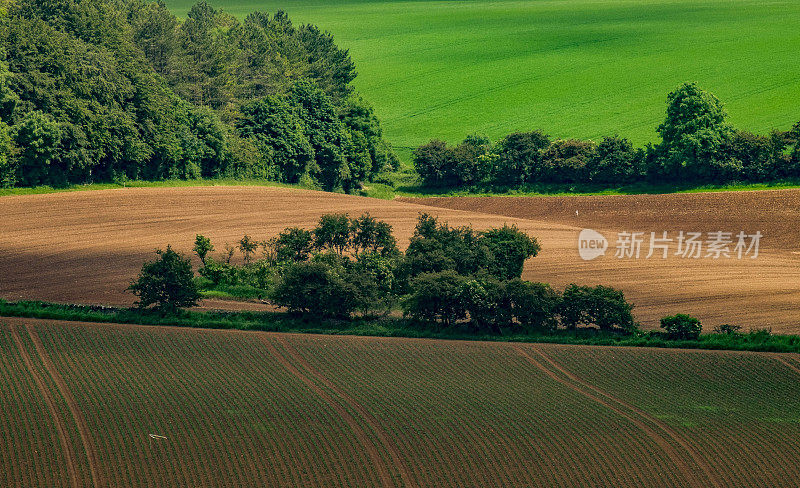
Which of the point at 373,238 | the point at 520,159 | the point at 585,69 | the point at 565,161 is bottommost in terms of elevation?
the point at 373,238

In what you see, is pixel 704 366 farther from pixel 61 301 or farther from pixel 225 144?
pixel 225 144

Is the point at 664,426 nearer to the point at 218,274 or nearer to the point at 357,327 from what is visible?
the point at 357,327

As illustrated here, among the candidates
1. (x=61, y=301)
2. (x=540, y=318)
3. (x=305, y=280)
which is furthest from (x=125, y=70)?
(x=540, y=318)

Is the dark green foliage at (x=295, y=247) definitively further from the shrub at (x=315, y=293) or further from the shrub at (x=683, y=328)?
the shrub at (x=683, y=328)

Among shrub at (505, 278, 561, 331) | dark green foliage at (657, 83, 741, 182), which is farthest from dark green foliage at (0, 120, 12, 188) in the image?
dark green foliage at (657, 83, 741, 182)

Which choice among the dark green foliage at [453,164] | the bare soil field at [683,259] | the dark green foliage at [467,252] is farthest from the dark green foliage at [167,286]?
the dark green foliage at [453,164]

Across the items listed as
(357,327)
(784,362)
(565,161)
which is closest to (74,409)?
(357,327)
